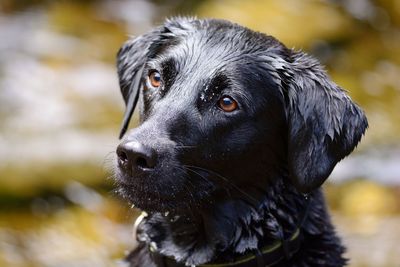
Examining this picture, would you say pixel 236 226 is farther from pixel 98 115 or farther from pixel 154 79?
pixel 98 115

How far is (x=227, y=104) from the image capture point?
4.27 metres

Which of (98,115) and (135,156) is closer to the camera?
(135,156)

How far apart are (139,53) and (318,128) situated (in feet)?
3.89

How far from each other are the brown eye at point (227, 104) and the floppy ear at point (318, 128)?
0.30m

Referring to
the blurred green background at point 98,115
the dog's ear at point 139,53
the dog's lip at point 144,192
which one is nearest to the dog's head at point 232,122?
the dog's lip at point 144,192

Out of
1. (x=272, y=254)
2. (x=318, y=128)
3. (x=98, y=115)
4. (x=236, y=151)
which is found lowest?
(x=98, y=115)

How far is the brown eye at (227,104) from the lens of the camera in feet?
14.0

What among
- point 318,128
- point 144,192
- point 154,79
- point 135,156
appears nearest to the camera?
point 135,156

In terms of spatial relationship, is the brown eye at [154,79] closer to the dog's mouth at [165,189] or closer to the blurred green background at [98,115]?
the dog's mouth at [165,189]

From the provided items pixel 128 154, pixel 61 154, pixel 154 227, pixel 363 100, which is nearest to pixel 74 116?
pixel 61 154

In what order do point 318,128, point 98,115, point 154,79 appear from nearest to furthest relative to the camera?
point 318,128 → point 154,79 → point 98,115

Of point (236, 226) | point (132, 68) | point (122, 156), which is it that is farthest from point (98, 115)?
point (122, 156)

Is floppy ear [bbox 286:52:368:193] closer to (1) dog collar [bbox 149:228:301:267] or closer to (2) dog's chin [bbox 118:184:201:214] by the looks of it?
(1) dog collar [bbox 149:228:301:267]

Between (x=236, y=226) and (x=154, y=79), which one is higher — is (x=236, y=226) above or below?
below
